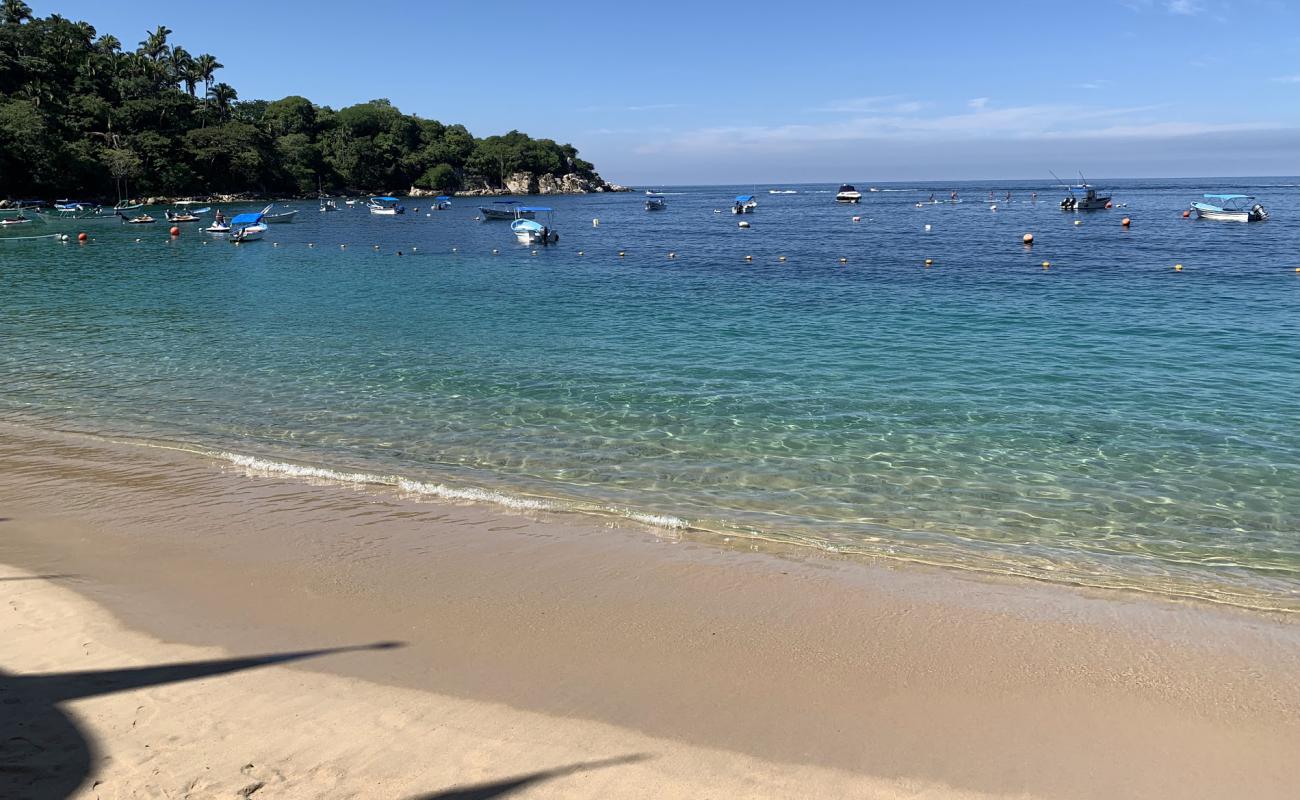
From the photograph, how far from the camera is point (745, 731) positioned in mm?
5355

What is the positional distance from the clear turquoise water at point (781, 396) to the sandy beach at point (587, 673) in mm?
1395

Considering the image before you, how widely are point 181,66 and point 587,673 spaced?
535 ft

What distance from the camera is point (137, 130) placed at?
11775cm

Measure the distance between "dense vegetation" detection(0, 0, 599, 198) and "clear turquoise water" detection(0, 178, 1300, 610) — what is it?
81.3 meters

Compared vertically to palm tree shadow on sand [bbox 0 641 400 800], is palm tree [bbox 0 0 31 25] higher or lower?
higher

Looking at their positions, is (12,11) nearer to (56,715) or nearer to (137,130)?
(137,130)

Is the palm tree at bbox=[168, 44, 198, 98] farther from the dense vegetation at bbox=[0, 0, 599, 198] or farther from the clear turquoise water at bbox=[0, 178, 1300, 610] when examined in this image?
the clear turquoise water at bbox=[0, 178, 1300, 610]

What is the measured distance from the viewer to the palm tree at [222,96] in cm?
13838

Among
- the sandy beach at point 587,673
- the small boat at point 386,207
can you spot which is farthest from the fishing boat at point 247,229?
the sandy beach at point 587,673

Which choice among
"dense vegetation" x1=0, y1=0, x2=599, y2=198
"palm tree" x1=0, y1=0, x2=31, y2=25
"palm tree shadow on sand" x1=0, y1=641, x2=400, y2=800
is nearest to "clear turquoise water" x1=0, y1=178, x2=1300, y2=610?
"palm tree shadow on sand" x1=0, y1=641, x2=400, y2=800

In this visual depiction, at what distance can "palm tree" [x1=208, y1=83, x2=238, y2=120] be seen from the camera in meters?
138

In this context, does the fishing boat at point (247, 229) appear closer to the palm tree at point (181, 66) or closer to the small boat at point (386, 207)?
the small boat at point (386, 207)

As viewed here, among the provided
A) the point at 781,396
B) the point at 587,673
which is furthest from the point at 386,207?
the point at 587,673

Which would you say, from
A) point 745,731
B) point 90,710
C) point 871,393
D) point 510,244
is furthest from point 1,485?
point 510,244
